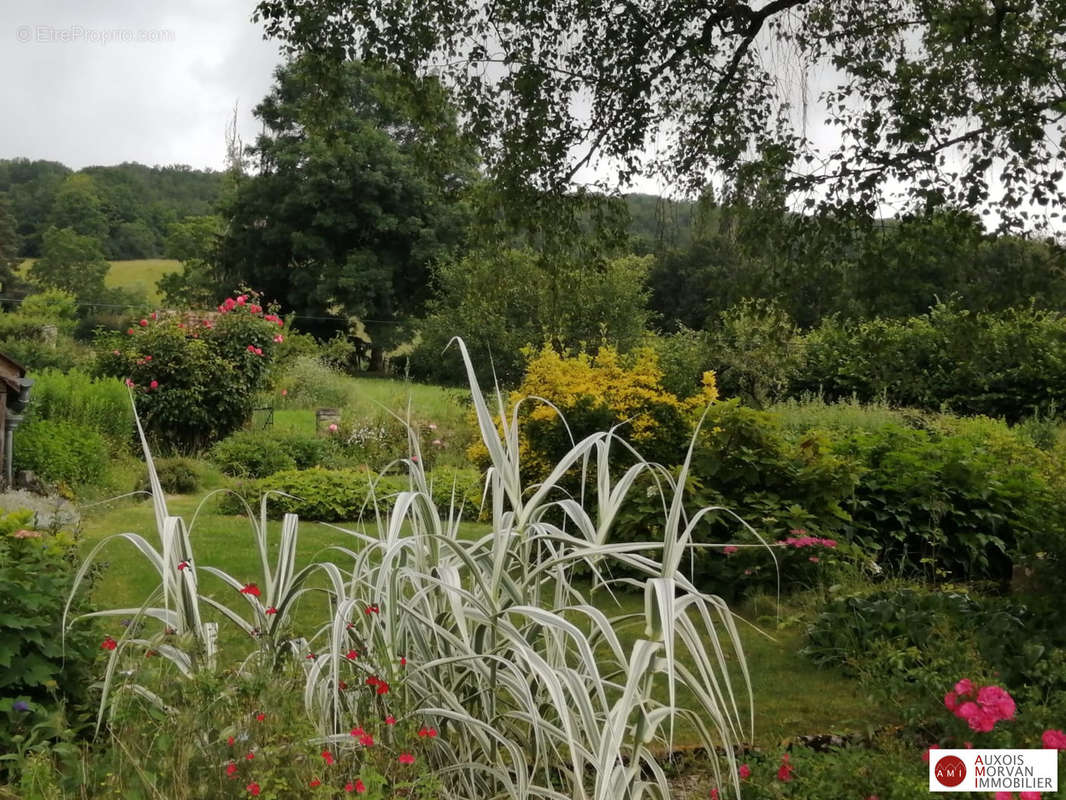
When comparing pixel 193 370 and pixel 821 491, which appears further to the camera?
pixel 193 370

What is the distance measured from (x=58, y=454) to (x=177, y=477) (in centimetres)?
115

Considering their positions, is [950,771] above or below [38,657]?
below

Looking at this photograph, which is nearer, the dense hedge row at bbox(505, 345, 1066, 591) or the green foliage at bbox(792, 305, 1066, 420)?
the dense hedge row at bbox(505, 345, 1066, 591)

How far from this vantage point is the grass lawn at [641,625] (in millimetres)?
4004

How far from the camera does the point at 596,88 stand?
6.58 metres

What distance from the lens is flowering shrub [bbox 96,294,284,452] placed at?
1258 cm

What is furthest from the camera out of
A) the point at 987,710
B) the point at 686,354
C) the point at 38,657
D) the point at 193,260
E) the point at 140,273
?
the point at 140,273

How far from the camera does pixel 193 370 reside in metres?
12.7

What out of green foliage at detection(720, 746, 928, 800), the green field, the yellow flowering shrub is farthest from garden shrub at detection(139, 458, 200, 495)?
the green field

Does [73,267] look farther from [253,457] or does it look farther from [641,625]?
[641,625]

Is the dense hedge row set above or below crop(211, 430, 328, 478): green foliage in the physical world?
above

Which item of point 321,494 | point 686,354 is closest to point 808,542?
point 321,494

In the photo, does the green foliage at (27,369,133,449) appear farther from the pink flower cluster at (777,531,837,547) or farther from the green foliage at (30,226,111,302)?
the green foliage at (30,226,111,302)

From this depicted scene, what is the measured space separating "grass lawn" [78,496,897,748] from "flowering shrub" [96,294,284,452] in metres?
3.34
